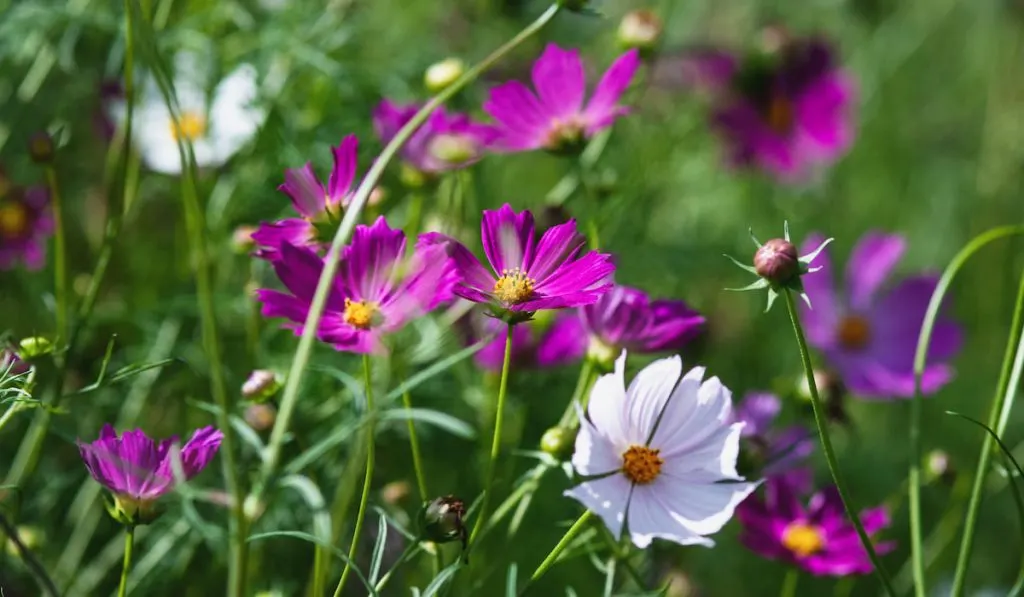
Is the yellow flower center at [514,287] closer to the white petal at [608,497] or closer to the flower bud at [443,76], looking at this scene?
the white petal at [608,497]

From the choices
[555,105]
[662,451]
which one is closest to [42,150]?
[555,105]

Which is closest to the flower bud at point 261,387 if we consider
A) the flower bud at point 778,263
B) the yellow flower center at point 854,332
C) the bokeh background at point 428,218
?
the bokeh background at point 428,218

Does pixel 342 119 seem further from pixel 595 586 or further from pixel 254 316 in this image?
pixel 595 586

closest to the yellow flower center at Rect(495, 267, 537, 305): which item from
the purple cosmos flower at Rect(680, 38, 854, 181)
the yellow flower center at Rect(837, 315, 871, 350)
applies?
the yellow flower center at Rect(837, 315, 871, 350)

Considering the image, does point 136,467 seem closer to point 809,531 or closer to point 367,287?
point 367,287

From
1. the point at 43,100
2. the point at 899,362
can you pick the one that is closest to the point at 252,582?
the point at 43,100

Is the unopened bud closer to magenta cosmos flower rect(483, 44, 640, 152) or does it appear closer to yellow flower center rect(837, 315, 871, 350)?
magenta cosmos flower rect(483, 44, 640, 152)
